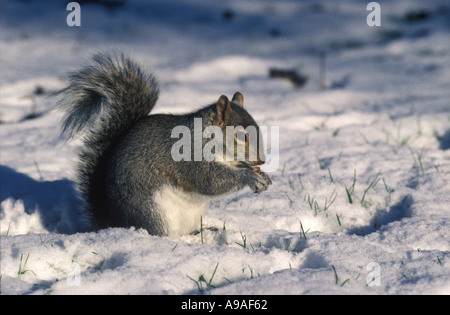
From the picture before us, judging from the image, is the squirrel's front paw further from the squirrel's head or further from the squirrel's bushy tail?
the squirrel's bushy tail

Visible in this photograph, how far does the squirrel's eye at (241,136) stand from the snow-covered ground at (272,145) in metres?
0.38

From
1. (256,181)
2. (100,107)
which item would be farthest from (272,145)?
(100,107)

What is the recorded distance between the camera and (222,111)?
2.25m

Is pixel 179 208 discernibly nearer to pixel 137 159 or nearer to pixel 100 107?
pixel 137 159

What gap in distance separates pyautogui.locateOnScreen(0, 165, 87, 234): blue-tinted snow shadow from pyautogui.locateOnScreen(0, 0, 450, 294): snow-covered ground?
10mm

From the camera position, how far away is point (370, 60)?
218 inches

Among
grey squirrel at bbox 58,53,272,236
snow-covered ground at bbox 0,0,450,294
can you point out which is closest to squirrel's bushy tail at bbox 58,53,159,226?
grey squirrel at bbox 58,53,272,236

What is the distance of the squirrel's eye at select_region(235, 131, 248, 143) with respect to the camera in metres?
2.22

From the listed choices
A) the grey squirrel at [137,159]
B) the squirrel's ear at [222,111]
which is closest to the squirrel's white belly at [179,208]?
the grey squirrel at [137,159]

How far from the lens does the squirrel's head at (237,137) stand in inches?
87.6

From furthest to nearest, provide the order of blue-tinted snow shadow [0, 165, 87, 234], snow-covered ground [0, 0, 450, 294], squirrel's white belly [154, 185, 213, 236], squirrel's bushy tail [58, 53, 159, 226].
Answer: blue-tinted snow shadow [0, 165, 87, 234] < squirrel's bushy tail [58, 53, 159, 226] < squirrel's white belly [154, 185, 213, 236] < snow-covered ground [0, 0, 450, 294]

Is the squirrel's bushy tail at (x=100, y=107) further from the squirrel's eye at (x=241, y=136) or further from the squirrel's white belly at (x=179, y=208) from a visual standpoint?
the squirrel's eye at (x=241, y=136)
